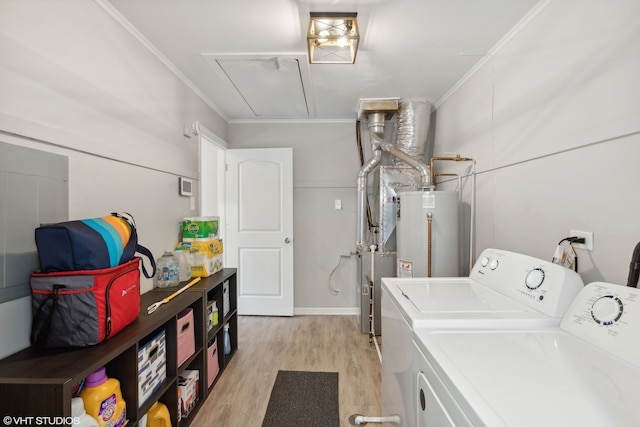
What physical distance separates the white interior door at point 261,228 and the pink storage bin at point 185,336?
1411mm

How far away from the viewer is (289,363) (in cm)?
222

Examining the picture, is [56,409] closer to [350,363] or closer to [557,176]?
[350,363]

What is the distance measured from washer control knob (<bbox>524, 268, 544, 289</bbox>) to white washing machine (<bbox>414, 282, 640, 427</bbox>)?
0.47 feet

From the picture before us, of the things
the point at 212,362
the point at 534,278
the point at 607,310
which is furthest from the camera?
the point at 212,362

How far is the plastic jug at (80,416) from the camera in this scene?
91 cm

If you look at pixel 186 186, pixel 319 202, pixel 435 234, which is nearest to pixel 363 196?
pixel 319 202

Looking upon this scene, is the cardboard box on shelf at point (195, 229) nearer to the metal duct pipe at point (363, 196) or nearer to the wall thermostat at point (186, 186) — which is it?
the wall thermostat at point (186, 186)

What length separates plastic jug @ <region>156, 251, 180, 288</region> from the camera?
71.5 inches

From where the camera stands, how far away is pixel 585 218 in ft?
3.86

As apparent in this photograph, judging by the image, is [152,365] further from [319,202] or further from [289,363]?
[319,202]

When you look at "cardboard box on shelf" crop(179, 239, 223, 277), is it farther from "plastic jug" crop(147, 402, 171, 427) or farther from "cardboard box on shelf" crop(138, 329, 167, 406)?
"plastic jug" crop(147, 402, 171, 427)

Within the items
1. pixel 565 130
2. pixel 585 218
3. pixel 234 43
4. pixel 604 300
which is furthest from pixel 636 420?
pixel 234 43

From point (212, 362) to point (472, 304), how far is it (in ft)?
5.70

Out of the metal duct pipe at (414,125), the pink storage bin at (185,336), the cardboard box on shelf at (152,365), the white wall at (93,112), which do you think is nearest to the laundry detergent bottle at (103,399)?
the cardboard box on shelf at (152,365)
